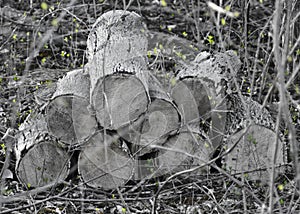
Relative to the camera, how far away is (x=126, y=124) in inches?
128

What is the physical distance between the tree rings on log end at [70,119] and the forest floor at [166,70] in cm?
30

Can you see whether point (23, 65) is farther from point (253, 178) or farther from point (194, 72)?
point (253, 178)

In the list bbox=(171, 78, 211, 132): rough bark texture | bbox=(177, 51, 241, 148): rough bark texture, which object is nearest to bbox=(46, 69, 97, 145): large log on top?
bbox=(171, 78, 211, 132): rough bark texture

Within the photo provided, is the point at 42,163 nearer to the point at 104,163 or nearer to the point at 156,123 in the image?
the point at 104,163

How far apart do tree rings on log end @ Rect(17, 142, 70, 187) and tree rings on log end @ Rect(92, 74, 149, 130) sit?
0.41 meters

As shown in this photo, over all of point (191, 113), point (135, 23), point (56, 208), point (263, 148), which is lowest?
point (56, 208)

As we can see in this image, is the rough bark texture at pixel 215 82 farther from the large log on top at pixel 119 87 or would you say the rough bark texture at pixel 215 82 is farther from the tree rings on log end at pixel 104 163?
the tree rings on log end at pixel 104 163

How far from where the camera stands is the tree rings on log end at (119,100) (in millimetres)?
3203

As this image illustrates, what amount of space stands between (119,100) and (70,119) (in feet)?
1.29

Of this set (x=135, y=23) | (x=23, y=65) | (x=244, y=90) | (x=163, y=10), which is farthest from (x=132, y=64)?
(x=163, y=10)

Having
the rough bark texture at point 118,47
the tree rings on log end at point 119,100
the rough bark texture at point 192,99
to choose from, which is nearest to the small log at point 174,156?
the rough bark texture at point 192,99

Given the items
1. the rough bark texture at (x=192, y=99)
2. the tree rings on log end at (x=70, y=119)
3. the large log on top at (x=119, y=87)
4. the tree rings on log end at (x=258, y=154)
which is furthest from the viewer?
the rough bark texture at (x=192, y=99)

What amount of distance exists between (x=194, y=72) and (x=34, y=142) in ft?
4.16

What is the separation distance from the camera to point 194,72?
12.0ft
